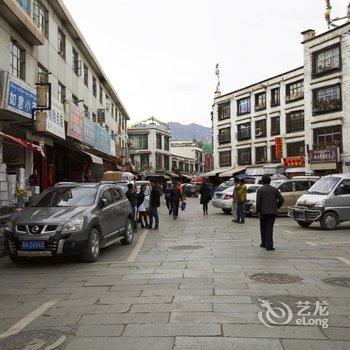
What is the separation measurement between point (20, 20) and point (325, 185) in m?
11.9

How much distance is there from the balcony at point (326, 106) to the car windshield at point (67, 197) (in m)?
28.3

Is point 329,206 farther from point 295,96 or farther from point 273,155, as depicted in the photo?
point 273,155

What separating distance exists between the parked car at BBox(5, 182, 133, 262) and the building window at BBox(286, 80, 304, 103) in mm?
34571

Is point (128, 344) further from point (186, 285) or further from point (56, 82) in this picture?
point (56, 82)

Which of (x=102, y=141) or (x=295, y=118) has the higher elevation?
(x=295, y=118)

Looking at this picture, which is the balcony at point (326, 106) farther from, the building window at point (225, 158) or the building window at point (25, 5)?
the building window at point (25, 5)

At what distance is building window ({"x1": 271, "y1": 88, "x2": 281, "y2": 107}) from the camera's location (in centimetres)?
4543

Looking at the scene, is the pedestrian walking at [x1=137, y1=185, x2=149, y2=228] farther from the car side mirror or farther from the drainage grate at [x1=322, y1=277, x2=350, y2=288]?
the drainage grate at [x1=322, y1=277, x2=350, y2=288]

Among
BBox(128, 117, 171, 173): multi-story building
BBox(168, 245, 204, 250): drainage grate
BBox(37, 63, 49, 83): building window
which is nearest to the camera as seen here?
BBox(168, 245, 204, 250): drainage grate

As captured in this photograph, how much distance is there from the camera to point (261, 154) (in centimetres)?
4856

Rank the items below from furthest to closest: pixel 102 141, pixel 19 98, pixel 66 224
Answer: pixel 102 141 < pixel 19 98 < pixel 66 224

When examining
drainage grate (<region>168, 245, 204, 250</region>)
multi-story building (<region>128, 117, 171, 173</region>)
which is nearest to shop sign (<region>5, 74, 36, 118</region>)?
drainage grate (<region>168, 245, 204, 250</region>)

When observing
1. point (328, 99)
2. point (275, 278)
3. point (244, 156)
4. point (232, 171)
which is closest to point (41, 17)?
point (275, 278)

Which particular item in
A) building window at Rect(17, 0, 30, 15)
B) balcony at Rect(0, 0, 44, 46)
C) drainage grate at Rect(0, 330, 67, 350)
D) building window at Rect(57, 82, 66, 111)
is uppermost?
A: building window at Rect(17, 0, 30, 15)
